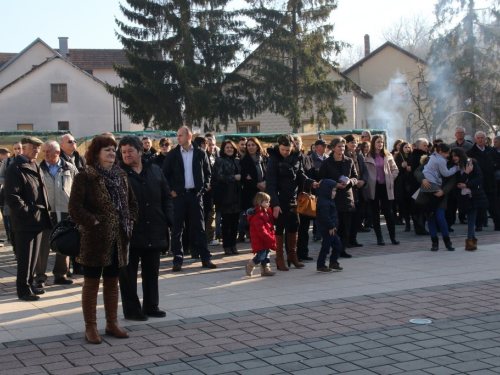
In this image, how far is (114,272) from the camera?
22.8 ft

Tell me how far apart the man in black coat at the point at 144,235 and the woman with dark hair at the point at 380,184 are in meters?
6.46

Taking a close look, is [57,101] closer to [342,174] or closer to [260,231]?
[342,174]

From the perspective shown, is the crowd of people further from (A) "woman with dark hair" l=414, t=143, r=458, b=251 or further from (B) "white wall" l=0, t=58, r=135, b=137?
(B) "white wall" l=0, t=58, r=135, b=137

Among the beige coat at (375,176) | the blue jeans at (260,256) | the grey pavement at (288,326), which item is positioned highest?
the beige coat at (375,176)

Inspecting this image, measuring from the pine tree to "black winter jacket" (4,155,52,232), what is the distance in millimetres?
27732

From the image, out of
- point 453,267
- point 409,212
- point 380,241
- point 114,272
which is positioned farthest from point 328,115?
point 114,272

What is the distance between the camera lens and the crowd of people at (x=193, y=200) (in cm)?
689

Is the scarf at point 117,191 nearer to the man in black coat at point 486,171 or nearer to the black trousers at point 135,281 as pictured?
the black trousers at point 135,281

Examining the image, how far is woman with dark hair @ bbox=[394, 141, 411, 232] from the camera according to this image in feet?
51.6

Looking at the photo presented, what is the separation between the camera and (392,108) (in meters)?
59.6

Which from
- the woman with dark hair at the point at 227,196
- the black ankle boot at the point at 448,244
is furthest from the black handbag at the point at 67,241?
the black ankle boot at the point at 448,244

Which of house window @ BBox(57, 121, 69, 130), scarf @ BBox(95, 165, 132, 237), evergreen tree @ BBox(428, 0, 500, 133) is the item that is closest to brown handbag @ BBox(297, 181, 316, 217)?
scarf @ BBox(95, 165, 132, 237)

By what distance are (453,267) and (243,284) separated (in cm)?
312

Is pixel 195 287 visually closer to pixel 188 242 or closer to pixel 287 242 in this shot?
pixel 287 242
